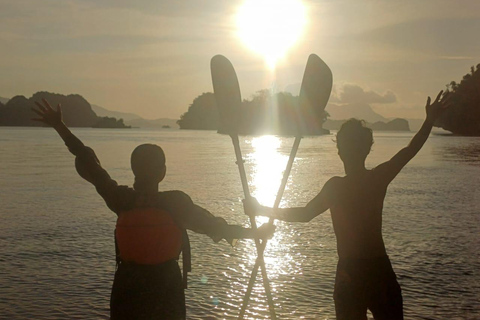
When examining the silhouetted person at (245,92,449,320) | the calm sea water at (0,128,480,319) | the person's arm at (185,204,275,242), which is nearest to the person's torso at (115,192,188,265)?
the person's arm at (185,204,275,242)

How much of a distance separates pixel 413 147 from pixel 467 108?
5331 inches

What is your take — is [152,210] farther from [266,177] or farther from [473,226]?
[266,177]

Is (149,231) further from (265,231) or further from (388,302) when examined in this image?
(388,302)

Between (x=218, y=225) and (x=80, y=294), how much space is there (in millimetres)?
4930

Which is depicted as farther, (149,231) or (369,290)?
(369,290)

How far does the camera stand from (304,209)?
Result: 4582mm

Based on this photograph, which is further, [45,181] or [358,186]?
[45,181]

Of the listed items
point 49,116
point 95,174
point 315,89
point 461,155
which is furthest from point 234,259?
point 461,155

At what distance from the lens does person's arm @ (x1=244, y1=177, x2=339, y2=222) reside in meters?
4.39

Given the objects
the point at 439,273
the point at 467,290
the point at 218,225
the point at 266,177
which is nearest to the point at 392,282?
the point at 218,225

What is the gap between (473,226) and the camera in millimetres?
13344

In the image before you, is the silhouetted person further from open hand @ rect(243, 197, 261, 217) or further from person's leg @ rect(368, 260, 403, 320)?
open hand @ rect(243, 197, 261, 217)

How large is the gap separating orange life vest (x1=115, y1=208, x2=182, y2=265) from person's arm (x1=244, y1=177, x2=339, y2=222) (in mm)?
1167

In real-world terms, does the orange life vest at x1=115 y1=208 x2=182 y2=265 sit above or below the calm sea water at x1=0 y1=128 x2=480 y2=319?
above
